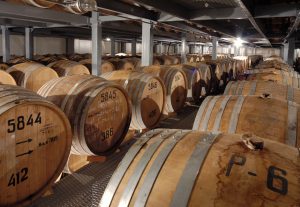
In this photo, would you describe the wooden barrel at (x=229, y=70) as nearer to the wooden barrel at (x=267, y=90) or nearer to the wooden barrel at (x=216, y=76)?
the wooden barrel at (x=216, y=76)

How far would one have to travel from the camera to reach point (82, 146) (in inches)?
138

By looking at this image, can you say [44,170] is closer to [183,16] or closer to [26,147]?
[26,147]

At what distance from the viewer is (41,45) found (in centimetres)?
2148

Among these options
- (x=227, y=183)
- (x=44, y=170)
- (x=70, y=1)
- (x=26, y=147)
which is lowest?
(x=44, y=170)

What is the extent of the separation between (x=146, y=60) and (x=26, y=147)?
5.42 meters

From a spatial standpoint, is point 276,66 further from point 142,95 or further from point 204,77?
point 142,95

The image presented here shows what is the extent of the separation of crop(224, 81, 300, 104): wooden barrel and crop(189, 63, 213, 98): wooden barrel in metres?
3.76

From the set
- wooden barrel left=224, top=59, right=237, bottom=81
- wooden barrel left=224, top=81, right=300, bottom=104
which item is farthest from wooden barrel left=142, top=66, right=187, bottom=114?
wooden barrel left=224, top=59, right=237, bottom=81

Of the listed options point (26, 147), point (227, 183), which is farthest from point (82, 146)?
point (227, 183)

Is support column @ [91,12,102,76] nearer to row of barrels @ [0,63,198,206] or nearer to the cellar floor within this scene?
row of barrels @ [0,63,198,206]

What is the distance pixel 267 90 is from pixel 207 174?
2.97m

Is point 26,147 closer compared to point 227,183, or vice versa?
point 227,183

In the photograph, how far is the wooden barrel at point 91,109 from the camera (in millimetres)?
3436

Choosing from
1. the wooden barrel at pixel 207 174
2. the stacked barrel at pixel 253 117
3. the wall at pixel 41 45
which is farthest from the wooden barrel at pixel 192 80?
the wall at pixel 41 45
